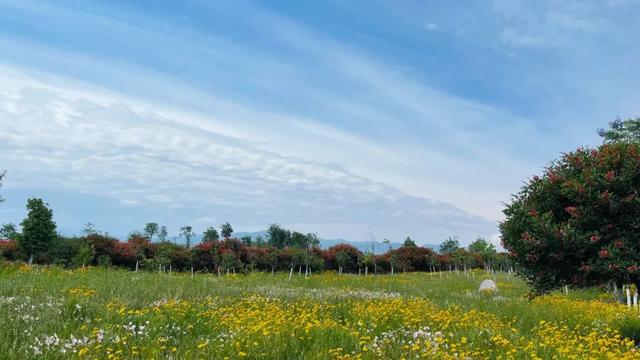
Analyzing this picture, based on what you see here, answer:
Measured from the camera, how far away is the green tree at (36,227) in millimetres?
35438

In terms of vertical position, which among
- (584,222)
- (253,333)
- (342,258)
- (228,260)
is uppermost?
(584,222)

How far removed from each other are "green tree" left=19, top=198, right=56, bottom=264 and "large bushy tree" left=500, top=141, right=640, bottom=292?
105 ft

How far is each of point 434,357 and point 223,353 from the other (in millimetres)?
2902

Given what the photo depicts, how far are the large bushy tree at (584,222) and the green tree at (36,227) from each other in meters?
32.2

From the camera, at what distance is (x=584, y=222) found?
15438 mm

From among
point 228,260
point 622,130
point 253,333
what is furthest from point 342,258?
point 253,333

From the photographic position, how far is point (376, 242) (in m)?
47.1

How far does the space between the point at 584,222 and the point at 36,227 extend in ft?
114

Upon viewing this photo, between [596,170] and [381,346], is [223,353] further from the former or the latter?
[596,170]

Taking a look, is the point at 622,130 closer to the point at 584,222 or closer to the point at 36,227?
the point at 584,222

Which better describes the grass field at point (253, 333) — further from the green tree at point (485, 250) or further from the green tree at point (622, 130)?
the green tree at point (485, 250)

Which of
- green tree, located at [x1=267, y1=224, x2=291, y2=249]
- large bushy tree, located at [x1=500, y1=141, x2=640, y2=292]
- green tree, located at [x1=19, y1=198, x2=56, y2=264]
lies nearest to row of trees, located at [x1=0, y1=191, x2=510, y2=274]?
green tree, located at [x1=19, y1=198, x2=56, y2=264]

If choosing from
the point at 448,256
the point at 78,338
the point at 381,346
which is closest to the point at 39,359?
the point at 78,338

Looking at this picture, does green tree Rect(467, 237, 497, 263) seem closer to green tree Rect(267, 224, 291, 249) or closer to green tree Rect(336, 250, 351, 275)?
green tree Rect(336, 250, 351, 275)
